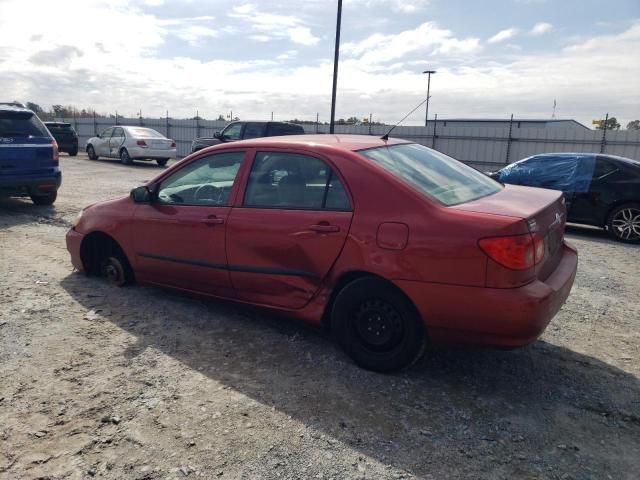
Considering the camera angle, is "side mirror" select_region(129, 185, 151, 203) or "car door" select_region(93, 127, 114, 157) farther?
"car door" select_region(93, 127, 114, 157)

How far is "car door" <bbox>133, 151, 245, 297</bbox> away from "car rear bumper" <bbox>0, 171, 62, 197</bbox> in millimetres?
5071

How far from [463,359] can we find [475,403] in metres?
0.57

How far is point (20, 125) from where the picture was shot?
326 inches

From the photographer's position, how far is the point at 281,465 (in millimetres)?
2426

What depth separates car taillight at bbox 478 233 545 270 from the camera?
2748mm

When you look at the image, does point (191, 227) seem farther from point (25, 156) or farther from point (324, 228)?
point (25, 156)

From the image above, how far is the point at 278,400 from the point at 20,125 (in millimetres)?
7635

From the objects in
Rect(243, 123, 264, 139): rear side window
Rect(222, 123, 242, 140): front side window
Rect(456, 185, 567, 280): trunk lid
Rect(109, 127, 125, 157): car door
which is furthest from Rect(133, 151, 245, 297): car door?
Rect(109, 127, 125, 157): car door

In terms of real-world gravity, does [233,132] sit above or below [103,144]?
above

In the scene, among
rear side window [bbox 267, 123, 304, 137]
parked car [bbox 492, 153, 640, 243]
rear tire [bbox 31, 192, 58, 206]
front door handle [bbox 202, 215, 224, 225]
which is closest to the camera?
front door handle [bbox 202, 215, 224, 225]

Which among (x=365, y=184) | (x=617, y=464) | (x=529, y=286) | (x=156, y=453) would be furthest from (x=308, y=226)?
Answer: (x=617, y=464)

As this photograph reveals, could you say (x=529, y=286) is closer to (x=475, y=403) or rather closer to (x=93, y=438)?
(x=475, y=403)

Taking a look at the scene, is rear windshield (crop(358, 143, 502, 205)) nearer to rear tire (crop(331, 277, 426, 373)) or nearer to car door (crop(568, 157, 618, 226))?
rear tire (crop(331, 277, 426, 373))

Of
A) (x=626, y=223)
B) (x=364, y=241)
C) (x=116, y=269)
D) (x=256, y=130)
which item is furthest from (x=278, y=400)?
(x=256, y=130)
